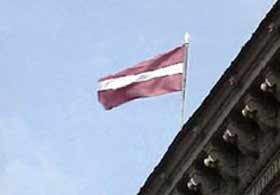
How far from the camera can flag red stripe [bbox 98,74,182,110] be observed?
3259cm

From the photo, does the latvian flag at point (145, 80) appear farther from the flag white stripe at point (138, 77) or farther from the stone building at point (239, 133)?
the stone building at point (239, 133)

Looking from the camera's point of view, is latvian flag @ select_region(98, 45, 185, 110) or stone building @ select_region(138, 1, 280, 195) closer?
stone building @ select_region(138, 1, 280, 195)

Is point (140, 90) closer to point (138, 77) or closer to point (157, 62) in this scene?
point (138, 77)

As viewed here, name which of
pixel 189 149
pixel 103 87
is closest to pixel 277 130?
pixel 189 149

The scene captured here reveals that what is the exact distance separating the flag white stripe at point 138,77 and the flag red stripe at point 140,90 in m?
0.09

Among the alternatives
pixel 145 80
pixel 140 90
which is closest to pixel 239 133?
pixel 140 90

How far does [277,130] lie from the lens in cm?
2598

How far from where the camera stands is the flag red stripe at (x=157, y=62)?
3306cm

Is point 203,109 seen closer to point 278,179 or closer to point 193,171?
point 193,171

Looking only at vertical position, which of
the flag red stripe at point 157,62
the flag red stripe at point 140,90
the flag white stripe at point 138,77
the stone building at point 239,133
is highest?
the flag red stripe at point 157,62

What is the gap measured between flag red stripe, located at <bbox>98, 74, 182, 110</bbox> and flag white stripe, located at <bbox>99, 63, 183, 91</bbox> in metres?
0.09

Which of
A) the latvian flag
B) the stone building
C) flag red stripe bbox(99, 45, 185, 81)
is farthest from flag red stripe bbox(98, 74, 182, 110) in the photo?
the stone building

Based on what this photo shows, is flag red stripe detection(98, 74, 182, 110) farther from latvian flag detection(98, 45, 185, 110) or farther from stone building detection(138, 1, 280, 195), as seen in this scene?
stone building detection(138, 1, 280, 195)

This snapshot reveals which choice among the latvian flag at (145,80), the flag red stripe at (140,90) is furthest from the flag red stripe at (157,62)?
the flag red stripe at (140,90)
